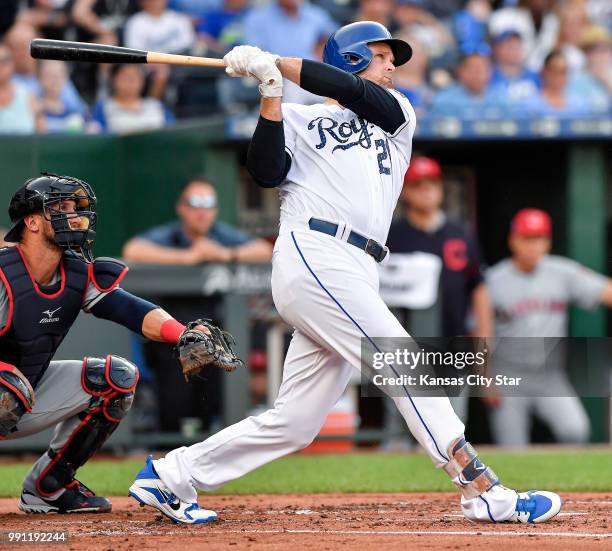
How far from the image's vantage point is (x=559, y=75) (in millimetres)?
10547

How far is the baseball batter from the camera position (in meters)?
8.70

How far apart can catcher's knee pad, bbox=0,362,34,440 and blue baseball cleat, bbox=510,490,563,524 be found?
1.78m

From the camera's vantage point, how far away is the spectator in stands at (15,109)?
9.23 metres

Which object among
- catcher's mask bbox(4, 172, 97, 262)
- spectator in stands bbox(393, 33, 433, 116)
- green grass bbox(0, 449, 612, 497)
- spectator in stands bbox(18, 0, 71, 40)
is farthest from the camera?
spectator in stands bbox(18, 0, 71, 40)

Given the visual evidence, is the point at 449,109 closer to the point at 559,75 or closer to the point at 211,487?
the point at 559,75

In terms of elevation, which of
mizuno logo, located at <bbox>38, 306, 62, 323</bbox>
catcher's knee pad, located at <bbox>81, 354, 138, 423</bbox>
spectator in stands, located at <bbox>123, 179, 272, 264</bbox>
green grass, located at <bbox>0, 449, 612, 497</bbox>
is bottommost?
green grass, located at <bbox>0, 449, 612, 497</bbox>

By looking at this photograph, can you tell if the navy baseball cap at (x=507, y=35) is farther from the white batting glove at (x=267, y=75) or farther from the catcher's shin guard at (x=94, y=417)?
the white batting glove at (x=267, y=75)

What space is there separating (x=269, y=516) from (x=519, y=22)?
26.2 ft

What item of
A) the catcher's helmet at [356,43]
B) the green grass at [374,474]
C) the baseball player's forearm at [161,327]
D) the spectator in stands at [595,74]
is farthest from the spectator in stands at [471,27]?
the baseball player's forearm at [161,327]

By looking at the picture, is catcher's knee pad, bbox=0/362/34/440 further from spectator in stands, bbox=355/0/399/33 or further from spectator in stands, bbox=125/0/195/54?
spectator in stands, bbox=355/0/399/33

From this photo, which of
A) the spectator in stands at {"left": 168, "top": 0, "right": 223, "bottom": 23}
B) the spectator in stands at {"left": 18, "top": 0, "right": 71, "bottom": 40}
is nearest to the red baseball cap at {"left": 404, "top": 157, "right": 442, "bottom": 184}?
the spectator in stands at {"left": 168, "top": 0, "right": 223, "bottom": 23}

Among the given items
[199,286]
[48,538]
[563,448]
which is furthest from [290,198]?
[563,448]

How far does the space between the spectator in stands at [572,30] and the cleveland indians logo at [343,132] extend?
734 cm

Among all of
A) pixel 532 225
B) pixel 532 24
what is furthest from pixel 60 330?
pixel 532 24
